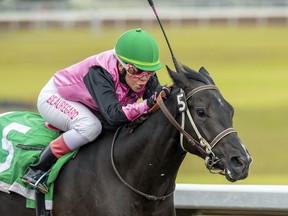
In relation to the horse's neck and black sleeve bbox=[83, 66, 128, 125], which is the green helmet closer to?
black sleeve bbox=[83, 66, 128, 125]

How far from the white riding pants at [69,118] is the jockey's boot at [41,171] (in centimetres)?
16

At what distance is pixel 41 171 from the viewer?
5.17 meters

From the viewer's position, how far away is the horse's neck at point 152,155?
486 centimetres

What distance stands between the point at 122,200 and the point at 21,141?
2.95 ft

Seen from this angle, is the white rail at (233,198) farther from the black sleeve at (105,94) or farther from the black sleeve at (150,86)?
the black sleeve at (105,94)

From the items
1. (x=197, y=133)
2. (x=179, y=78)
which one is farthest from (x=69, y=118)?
(x=197, y=133)

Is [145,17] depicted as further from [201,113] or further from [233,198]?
[201,113]

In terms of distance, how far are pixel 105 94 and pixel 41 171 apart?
68 centimetres

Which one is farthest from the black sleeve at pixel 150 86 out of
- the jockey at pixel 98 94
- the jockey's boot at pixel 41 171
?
the jockey's boot at pixel 41 171

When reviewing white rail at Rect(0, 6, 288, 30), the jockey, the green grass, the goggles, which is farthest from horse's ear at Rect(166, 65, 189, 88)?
white rail at Rect(0, 6, 288, 30)

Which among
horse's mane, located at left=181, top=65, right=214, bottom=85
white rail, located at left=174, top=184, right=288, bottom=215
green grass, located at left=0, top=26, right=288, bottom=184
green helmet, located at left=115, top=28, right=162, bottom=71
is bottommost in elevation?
green grass, located at left=0, top=26, right=288, bottom=184

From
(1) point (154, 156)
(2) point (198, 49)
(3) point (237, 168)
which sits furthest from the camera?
(2) point (198, 49)

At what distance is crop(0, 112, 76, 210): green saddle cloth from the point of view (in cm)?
514

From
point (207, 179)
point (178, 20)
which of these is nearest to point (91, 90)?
point (207, 179)
